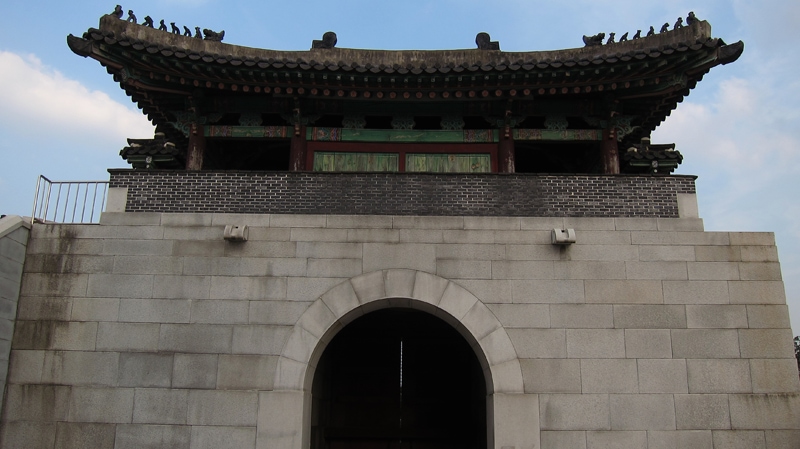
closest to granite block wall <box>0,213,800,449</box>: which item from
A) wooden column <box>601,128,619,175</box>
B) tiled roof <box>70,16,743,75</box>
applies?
wooden column <box>601,128,619,175</box>

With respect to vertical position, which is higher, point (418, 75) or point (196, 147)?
point (418, 75)

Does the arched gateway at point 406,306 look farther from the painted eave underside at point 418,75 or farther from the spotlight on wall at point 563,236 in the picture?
the painted eave underside at point 418,75

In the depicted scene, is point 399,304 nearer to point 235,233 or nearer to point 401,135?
point 235,233

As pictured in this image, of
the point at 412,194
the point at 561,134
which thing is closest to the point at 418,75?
the point at 412,194

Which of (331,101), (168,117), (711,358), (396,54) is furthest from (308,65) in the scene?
(711,358)

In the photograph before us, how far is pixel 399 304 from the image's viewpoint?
31.0ft

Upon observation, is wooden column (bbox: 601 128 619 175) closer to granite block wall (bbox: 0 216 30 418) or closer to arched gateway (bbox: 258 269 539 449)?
arched gateway (bbox: 258 269 539 449)

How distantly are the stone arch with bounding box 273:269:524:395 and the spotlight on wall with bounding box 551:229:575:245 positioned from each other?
1450mm

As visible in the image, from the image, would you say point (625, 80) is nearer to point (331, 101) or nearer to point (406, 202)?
point (406, 202)

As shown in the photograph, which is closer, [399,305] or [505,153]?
[399,305]

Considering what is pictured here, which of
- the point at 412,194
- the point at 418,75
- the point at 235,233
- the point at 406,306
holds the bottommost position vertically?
the point at 406,306

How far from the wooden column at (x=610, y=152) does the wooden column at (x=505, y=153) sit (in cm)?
165

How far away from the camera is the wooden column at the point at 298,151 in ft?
36.6

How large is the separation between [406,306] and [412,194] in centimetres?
179
